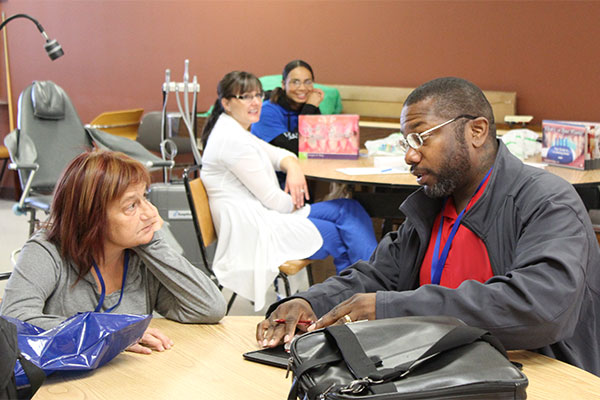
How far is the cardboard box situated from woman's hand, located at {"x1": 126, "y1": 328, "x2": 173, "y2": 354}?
2542mm

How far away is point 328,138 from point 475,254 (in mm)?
2484

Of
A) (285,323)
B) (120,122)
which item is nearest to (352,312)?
(285,323)

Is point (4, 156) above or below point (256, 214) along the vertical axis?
below

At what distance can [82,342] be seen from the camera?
48.9 inches

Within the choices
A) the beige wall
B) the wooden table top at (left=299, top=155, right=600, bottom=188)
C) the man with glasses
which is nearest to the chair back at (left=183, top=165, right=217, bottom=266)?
the wooden table top at (left=299, top=155, right=600, bottom=188)

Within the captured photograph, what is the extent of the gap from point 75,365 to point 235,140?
225 centimetres

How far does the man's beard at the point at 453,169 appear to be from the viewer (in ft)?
5.29

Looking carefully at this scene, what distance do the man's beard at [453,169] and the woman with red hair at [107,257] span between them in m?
0.59

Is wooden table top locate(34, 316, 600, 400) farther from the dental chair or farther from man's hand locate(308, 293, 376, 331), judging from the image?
the dental chair

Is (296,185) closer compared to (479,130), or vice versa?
(479,130)

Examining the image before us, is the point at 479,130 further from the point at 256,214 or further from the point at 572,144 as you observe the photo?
the point at 572,144

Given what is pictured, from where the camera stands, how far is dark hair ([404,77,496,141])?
162 centimetres

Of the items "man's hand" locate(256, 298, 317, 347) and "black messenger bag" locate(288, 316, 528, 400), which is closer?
"black messenger bag" locate(288, 316, 528, 400)

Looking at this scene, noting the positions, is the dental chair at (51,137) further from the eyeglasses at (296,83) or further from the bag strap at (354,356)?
the bag strap at (354,356)
